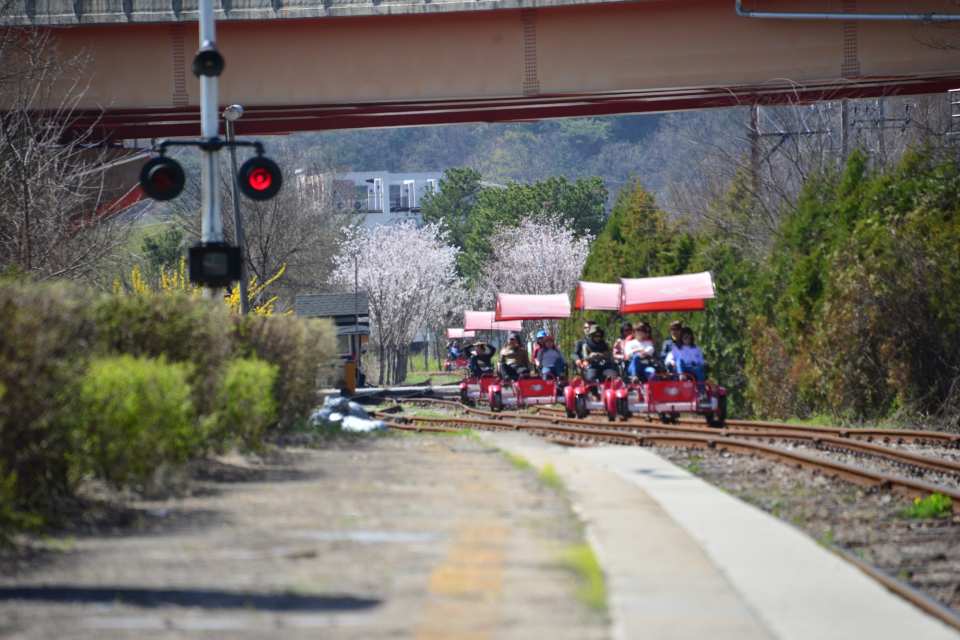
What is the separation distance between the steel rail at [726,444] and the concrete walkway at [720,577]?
2.49 metres

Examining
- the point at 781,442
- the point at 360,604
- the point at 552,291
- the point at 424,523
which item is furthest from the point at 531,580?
the point at 552,291

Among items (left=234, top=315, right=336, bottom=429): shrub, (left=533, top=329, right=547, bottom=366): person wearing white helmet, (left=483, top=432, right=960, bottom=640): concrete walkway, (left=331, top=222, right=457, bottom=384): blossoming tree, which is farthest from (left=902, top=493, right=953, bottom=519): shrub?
(left=331, top=222, right=457, bottom=384): blossoming tree

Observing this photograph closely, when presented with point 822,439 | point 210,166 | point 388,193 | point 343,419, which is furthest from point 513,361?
point 388,193

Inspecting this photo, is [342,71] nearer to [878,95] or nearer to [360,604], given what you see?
[878,95]

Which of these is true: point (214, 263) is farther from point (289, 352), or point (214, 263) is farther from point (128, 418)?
point (128, 418)

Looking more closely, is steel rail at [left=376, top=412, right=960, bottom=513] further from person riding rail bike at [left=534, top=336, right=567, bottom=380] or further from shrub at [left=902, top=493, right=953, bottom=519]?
person riding rail bike at [left=534, top=336, right=567, bottom=380]

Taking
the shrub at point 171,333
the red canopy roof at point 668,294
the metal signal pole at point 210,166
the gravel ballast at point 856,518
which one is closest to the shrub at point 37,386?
the shrub at point 171,333

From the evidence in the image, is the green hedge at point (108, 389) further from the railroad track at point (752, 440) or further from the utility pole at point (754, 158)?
the utility pole at point (754, 158)

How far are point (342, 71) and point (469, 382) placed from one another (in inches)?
344

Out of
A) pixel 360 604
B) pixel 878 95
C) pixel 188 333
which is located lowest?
pixel 360 604

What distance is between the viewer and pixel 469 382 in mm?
40281

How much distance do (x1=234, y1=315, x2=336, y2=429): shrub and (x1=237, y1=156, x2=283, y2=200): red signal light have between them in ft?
5.25

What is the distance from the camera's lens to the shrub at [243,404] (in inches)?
608

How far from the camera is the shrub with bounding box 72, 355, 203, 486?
11.3 m
